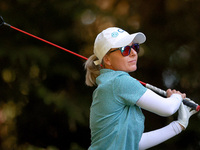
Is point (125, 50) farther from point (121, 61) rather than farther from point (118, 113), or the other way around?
point (118, 113)

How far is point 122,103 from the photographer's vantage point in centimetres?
166

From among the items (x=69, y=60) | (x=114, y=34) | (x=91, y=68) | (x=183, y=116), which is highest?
(x=114, y=34)

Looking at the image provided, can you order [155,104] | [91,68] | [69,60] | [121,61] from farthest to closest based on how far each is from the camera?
[69,60] < [91,68] < [121,61] < [155,104]

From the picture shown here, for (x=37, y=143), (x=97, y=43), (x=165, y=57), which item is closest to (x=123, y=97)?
(x=97, y=43)

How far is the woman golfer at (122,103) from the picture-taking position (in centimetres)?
162

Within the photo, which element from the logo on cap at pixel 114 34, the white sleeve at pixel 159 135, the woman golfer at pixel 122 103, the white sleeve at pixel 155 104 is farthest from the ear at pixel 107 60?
the white sleeve at pixel 159 135

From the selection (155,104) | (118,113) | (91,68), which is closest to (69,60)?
(91,68)

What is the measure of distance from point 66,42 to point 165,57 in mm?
923

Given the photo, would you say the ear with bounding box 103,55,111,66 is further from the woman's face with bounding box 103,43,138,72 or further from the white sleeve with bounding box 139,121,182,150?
the white sleeve with bounding box 139,121,182,150

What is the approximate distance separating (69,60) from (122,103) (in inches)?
62.5

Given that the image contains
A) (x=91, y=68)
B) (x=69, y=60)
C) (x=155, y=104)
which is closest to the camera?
(x=155, y=104)

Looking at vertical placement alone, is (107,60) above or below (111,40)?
below

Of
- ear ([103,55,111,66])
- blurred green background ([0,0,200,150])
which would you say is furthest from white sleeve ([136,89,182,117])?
blurred green background ([0,0,200,150])

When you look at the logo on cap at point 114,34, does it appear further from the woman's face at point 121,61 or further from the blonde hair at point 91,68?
the blonde hair at point 91,68
